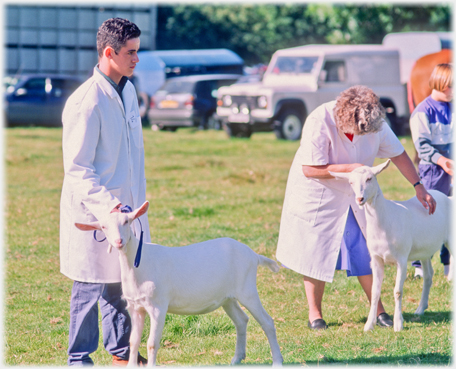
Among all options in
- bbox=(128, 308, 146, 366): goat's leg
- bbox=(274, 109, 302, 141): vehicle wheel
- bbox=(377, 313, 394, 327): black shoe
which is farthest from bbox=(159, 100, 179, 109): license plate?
bbox=(128, 308, 146, 366): goat's leg

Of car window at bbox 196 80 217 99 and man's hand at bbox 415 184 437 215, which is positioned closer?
man's hand at bbox 415 184 437 215

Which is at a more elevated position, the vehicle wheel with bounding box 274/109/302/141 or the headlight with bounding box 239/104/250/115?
the headlight with bounding box 239/104/250/115

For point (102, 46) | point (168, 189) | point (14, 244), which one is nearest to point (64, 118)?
point (102, 46)

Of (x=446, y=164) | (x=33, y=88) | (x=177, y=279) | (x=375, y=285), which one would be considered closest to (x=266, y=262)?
(x=177, y=279)

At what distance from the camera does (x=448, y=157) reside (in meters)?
6.47

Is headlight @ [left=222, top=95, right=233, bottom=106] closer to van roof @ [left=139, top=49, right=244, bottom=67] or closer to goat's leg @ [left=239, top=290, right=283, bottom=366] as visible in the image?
van roof @ [left=139, top=49, right=244, bottom=67]

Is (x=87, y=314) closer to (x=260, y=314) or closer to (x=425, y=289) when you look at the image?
(x=260, y=314)

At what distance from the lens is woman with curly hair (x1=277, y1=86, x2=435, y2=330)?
197 inches

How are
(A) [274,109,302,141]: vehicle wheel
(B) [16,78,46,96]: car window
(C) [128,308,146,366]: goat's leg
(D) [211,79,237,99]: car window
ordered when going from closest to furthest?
(C) [128,308,146,366]: goat's leg < (A) [274,109,302,141]: vehicle wheel < (D) [211,79,237,99]: car window < (B) [16,78,46,96]: car window

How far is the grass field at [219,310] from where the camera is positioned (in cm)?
481

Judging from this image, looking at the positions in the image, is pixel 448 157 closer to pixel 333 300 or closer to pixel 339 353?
pixel 333 300

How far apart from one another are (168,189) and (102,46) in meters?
7.99

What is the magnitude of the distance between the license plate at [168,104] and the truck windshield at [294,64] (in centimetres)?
394

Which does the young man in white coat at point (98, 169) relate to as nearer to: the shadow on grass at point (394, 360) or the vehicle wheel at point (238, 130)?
the shadow on grass at point (394, 360)
